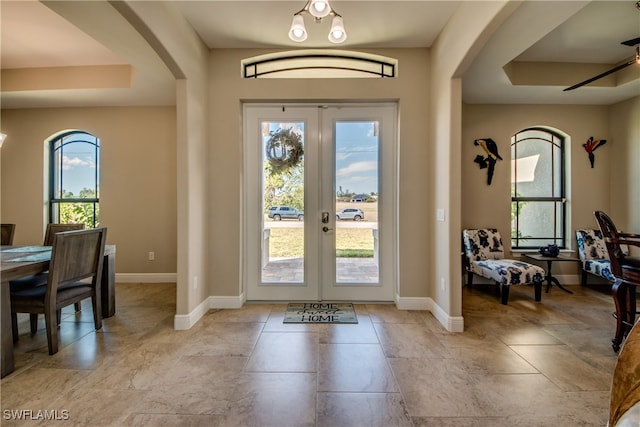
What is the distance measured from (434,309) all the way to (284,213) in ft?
6.77

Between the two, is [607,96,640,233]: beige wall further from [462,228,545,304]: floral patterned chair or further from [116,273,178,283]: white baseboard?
[116,273,178,283]: white baseboard

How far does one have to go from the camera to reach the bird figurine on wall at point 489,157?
13.9ft

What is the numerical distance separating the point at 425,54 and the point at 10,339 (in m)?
4.60

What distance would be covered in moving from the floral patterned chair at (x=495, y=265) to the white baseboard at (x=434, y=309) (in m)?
1.04

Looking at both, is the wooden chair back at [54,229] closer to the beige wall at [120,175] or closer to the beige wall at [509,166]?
the beige wall at [120,175]

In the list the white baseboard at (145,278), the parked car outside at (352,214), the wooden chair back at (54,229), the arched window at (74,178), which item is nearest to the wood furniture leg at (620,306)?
the parked car outside at (352,214)

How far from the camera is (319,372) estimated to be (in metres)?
2.07

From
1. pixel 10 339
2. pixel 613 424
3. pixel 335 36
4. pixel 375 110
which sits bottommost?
pixel 10 339

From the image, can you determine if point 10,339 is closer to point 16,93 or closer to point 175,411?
A: point 175,411

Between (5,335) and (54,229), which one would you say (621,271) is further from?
(54,229)

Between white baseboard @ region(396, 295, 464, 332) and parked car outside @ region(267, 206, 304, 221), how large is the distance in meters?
1.55

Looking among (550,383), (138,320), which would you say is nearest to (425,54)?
(550,383)

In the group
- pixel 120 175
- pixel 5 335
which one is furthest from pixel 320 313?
pixel 120 175

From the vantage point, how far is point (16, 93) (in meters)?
3.80
